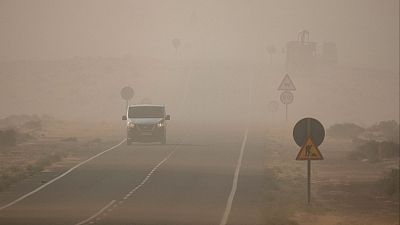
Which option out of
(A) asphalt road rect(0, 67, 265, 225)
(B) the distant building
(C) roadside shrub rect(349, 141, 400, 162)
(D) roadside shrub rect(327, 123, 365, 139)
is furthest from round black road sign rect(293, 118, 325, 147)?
(B) the distant building

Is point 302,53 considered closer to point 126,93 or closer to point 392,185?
point 126,93

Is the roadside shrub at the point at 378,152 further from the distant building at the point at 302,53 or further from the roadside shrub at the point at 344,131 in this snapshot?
the distant building at the point at 302,53

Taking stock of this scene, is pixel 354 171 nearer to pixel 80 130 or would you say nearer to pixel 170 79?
pixel 80 130

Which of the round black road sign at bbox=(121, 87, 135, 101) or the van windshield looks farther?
the round black road sign at bbox=(121, 87, 135, 101)

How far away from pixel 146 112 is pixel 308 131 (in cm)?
3158

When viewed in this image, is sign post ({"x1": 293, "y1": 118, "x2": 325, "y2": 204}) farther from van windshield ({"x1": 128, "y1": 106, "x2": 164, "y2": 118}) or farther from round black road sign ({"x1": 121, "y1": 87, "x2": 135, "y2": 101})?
round black road sign ({"x1": 121, "y1": 87, "x2": 135, "y2": 101})

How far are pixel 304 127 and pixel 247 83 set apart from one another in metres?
127

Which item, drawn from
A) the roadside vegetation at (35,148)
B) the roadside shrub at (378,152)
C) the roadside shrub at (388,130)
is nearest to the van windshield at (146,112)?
the roadside vegetation at (35,148)

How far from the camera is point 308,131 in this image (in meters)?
32.7

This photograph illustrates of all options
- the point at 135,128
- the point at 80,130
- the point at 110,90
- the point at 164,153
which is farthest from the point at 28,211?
the point at 110,90

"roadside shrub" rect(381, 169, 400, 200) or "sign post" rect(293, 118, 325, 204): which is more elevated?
"sign post" rect(293, 118, 325, 204)

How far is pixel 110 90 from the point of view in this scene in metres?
153

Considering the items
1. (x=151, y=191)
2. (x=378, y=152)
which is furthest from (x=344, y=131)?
(x=151, y=191)

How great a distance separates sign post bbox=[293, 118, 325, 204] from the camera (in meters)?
32.5
